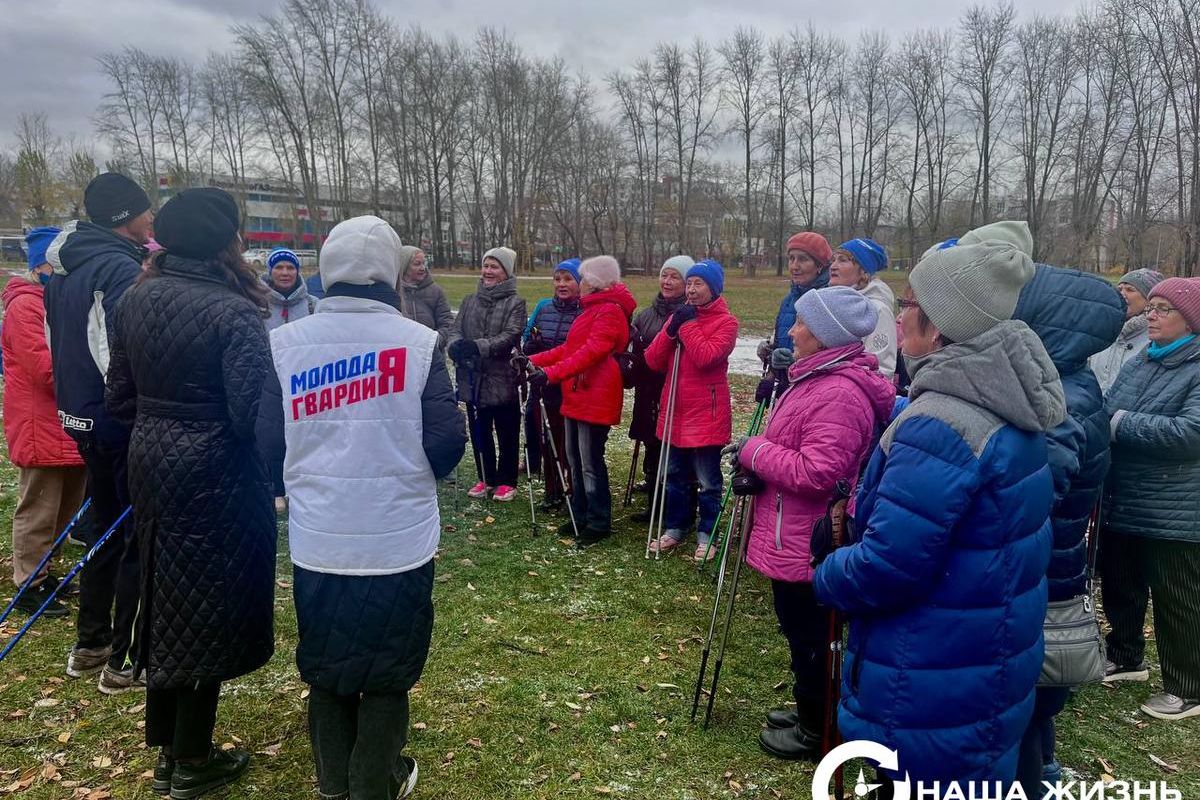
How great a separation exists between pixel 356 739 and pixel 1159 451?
398 centimetres

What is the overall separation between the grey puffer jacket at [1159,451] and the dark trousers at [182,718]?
4458 mm

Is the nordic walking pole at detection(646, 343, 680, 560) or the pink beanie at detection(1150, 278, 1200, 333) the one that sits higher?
the pink beanie at detection(1150, 278, 1200, 333)

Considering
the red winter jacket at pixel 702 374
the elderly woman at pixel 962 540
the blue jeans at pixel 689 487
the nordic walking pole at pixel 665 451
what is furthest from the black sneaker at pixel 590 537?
the elderly woman at pixel 962 540

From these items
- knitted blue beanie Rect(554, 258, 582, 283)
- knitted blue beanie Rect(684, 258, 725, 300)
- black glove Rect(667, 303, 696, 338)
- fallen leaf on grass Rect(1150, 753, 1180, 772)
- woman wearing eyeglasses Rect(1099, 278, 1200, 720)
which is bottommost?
fallen leaf on grass Rect(1150, 753, 1180, 772)

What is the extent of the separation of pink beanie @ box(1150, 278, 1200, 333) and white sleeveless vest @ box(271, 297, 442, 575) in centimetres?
372

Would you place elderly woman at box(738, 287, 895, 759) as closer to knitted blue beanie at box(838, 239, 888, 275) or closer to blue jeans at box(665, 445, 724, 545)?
knitted blue beanie at box(838, 239, 888, 275)

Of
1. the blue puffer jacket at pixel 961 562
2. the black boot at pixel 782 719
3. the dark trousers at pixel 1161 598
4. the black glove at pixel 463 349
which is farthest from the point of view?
the black glove at pixel 463 349

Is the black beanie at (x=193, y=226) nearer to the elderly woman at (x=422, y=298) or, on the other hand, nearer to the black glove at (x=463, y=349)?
the black glove at (x=463, y=349)

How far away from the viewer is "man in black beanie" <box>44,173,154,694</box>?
12.7ft

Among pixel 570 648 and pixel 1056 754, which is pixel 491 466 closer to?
pixel 570 648

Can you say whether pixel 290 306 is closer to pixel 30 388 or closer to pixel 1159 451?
pixel 30 388

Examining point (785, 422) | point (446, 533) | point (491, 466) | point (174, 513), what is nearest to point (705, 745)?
point (785, 422)

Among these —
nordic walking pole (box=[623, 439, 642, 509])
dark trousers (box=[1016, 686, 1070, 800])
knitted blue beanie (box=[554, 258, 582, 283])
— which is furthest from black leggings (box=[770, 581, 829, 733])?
knitted blue beanie (box=[554, 258, 582, 283])

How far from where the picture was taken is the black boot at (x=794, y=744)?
3.45 metres
